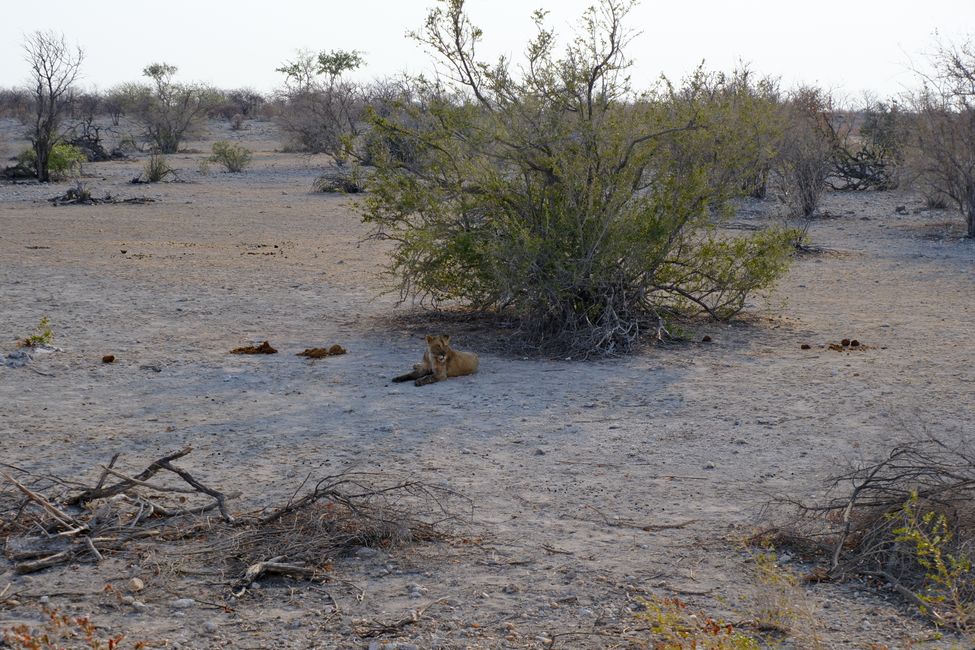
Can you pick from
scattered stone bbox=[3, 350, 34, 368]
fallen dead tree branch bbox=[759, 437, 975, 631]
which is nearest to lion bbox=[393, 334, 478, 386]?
scattered stone bbox=[3, 350, 34, 368]

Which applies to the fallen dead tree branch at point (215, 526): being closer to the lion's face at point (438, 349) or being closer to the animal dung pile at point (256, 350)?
the lion's face at point (438, 349)

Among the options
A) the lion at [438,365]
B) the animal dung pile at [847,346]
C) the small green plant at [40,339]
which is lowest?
the small green plant at [40,339]

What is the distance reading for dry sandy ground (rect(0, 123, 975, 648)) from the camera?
3904mm

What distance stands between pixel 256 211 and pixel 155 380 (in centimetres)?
1387

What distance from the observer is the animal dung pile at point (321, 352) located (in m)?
8.29

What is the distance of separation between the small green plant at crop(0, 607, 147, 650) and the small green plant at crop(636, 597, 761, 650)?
5.42ft

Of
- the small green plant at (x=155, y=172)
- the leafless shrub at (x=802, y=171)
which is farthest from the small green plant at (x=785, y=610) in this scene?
the small green plant at (x=155, y=172)

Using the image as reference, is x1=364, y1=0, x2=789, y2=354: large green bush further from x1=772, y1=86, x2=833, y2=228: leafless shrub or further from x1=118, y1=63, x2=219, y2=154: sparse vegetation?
x1=118, y1=63, x2=219, y2=154: sparse vegetation

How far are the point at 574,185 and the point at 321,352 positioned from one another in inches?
93.9

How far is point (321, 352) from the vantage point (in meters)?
8.31

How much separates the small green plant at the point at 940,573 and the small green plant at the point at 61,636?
8.31ft

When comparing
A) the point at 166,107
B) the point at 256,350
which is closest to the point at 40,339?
the point at 256,350

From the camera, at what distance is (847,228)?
18188mm

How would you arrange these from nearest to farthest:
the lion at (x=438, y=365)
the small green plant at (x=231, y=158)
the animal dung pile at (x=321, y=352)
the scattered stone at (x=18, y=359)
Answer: the lion at (x=438, y=365), the scattered stone at (x=18, y=359), the animal dung pile at (x=321, y=352), the small green plant at (x=231, y=158)
